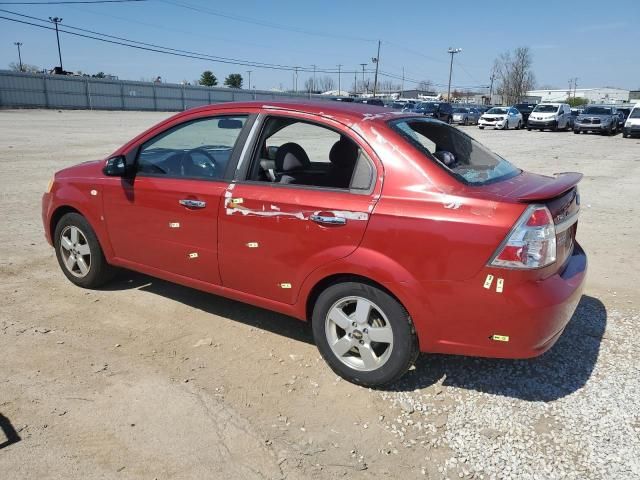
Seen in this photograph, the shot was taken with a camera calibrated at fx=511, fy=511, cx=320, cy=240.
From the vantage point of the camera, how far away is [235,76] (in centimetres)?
10162

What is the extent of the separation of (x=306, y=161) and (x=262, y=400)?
5.58ft

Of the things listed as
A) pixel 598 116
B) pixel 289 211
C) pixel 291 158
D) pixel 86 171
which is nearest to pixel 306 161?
pixel 291 158

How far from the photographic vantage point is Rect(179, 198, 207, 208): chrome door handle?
11.9 ft

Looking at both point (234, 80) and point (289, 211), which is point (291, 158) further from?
point (234, 80)

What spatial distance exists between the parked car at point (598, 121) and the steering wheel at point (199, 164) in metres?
33.3

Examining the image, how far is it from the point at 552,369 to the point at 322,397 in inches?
62.5

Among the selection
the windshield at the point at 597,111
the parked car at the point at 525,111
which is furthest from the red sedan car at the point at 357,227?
the parked car at the point at 525,111

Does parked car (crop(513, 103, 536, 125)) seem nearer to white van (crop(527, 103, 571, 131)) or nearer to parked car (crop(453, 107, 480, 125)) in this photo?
white van (crop(527, 103, 571, 131))

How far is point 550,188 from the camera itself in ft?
9.84

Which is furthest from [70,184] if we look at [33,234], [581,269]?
[581,269]

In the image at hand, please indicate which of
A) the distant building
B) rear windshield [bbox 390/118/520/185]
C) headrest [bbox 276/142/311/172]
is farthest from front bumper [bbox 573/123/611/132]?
the distant building

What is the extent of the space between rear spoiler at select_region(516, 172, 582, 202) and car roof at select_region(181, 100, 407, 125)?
99 cm

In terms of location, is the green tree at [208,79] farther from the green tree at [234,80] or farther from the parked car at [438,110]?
the parked car at [438,110]

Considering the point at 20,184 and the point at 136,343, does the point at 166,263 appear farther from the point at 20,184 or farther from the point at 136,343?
the point at 20,184
